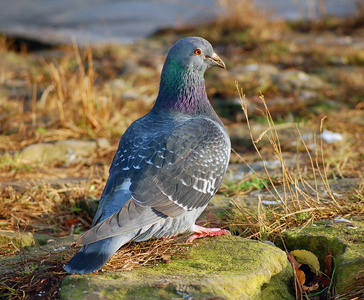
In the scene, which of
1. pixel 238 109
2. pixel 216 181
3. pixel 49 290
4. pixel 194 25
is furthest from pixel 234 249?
pixel 194 25

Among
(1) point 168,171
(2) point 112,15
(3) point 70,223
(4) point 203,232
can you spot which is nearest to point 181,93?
(1) point 168,171

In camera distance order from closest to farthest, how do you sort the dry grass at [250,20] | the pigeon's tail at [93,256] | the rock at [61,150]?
the pigeon's tail at [93,256] → the rock at [61,150] → the dry grass at [250,20]

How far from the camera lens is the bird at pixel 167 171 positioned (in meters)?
2.79

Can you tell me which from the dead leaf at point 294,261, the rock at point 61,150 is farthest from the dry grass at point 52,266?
the rock at point 61,150

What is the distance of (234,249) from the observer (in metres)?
3.06

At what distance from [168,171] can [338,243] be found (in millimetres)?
1197

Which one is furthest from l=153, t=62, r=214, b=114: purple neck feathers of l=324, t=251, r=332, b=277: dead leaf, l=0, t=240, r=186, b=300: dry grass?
l=324, t=251, r=332, b=277: dead leaf

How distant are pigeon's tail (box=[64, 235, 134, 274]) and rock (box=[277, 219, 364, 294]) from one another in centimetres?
125

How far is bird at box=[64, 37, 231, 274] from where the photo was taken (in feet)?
9.17

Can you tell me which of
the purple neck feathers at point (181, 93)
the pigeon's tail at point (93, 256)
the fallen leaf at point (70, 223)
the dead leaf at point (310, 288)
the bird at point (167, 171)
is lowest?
the fallen leaf at point (70, 223)

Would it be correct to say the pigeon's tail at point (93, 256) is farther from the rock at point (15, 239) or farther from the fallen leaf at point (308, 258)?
the fallen leaf at point (308, 258)

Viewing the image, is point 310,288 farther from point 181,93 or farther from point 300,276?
point 181,93

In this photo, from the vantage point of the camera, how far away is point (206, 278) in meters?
2.63

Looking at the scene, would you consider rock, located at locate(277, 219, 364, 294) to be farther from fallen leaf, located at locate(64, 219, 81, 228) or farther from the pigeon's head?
fallen leaf, located at locate(64, 219, 81, 228)
